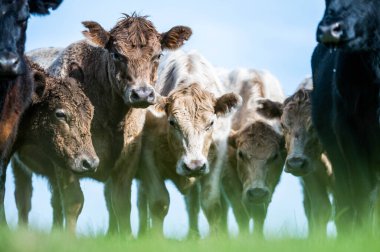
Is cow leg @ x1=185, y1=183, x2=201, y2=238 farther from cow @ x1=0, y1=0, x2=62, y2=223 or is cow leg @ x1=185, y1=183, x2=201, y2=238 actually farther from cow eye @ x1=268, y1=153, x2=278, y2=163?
cow @ x1=0, y1=0, x2=62, y2=223

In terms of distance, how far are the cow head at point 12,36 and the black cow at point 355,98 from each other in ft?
9.15

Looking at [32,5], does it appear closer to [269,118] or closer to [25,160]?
[25,160]

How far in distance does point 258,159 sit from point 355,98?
419 cm

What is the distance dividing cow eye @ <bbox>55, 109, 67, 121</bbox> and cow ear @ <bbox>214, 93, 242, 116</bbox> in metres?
2.09

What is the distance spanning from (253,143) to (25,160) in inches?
124

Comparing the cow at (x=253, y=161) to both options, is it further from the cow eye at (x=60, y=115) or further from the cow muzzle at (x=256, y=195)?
the cow eye at (x=60, y=115)

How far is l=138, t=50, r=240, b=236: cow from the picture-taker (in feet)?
38.4

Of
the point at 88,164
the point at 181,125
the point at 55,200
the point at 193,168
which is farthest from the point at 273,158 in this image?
the point at 88,164

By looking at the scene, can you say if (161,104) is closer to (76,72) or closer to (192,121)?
(192,121)

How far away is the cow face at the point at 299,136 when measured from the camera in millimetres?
12727

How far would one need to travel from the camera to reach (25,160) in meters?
13.2

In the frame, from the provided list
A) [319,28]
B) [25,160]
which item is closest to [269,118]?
[25,160]

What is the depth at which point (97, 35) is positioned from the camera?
12.2 meters

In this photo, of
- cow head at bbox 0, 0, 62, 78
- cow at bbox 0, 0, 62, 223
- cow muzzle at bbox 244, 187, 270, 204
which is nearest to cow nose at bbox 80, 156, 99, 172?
cow at bbox 0, 0, 62, 223
